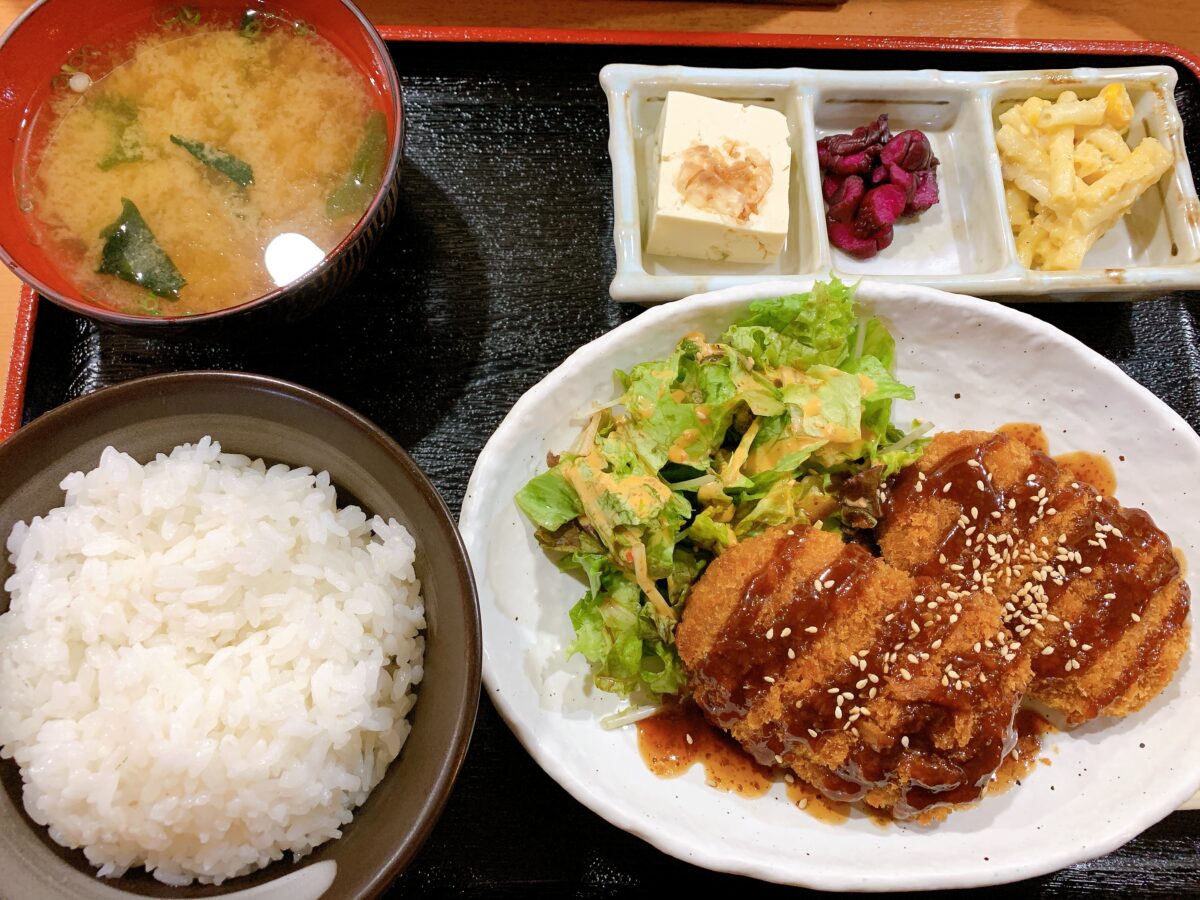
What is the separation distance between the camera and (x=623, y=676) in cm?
203

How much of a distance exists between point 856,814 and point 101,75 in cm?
A: 254

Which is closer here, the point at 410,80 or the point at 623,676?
the point at 623,676

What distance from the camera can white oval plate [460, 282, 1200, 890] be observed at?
1875 mm

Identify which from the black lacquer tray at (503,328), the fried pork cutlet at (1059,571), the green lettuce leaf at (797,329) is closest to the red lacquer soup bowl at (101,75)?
the black lacquer tray at (503,328)

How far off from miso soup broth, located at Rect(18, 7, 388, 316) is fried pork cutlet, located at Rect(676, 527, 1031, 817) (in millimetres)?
1298

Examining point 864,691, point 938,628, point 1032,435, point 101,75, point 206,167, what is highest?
point 101,75

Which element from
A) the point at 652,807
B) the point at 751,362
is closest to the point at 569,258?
the point at 751,362

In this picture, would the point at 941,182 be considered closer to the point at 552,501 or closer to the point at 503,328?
the point at 503,328

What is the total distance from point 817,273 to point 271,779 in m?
Answer: 1.81

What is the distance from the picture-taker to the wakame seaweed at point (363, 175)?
2027 mm

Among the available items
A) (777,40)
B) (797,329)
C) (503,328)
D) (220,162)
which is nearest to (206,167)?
(220,162)

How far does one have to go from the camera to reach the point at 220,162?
2.05m

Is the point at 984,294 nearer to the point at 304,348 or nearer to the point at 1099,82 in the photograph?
the point at 1099,82

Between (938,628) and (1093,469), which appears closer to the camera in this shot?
(938,628)
